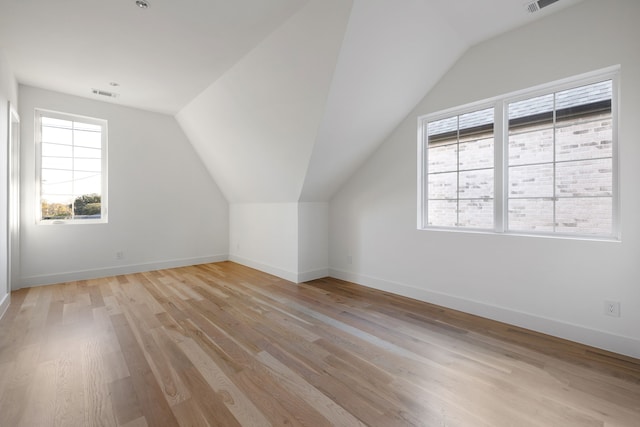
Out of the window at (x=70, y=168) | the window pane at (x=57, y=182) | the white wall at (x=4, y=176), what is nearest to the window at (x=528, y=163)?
the white wall at (x=4, y=176)

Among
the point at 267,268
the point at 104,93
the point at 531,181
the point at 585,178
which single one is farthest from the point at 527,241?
the point at 104,93

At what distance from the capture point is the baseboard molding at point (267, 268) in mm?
4312

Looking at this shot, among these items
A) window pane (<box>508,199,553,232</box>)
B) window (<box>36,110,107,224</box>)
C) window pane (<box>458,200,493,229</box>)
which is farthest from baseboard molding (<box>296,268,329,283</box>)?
window (<box>36,110,107,224</box>)

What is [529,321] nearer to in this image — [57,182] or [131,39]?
[131,39]

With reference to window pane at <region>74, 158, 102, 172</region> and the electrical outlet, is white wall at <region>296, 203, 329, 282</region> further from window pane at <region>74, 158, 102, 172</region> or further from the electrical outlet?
window pane at <region>74, 158, 102, 172</region>

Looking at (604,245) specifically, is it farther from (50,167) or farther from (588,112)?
(50,167)

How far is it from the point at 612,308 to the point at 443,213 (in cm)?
158

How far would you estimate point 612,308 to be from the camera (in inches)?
89.2

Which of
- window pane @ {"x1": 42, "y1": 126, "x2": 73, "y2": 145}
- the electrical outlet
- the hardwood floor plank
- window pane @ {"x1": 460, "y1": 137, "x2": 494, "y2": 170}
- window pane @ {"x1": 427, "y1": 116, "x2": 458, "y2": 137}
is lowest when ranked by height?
the hardwood floor plank

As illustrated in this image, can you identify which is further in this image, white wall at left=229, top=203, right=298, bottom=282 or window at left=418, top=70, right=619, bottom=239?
white wall at left=229, top=203, right=298, bottom=282

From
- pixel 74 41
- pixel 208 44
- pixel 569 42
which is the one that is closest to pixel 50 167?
pixel 74 41

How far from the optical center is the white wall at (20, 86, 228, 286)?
4000 mm

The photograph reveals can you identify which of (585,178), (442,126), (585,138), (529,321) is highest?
(442,126)

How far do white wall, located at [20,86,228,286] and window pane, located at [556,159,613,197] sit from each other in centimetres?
524
